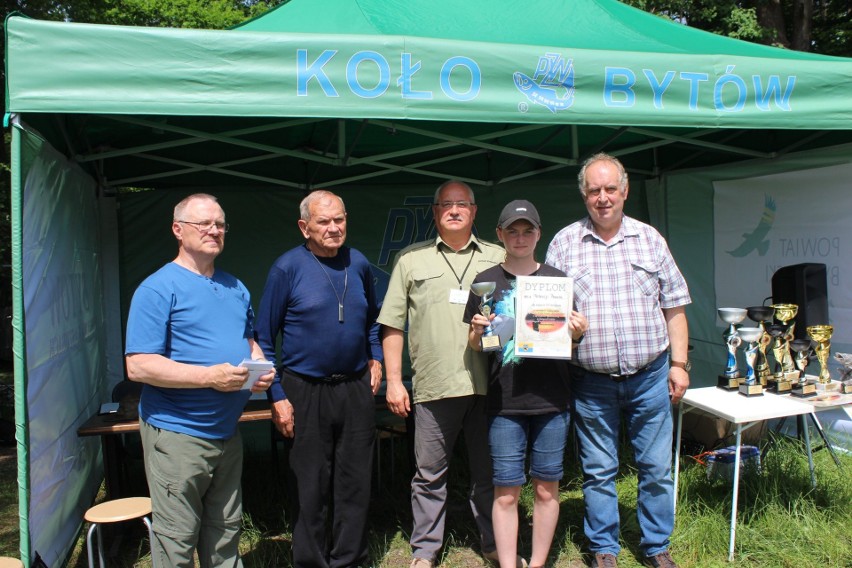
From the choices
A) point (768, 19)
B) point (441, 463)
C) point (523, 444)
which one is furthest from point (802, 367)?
point (768, 19)

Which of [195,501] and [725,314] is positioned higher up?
[725,314]

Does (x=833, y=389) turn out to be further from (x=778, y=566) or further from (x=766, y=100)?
(x=766, y=100)

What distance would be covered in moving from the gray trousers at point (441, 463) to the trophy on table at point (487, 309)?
0.44 meters

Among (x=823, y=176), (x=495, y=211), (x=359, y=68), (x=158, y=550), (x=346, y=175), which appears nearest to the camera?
(x=158, y=550)

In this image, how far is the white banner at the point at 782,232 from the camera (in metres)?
4.25

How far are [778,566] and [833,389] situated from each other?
0.87 meters

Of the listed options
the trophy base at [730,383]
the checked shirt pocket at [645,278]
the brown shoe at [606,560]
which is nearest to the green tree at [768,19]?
the trophy base at [730,383]

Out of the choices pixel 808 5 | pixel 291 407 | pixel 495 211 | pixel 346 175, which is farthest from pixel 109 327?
pixel 808 5

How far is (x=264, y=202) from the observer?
5.36m

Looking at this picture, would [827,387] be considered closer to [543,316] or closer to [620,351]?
[620,351]

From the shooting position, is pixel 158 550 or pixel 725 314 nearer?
pixel 158 550

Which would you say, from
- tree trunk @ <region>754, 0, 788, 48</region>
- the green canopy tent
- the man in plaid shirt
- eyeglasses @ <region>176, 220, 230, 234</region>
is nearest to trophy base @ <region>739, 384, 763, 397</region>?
the man in plaid shirt

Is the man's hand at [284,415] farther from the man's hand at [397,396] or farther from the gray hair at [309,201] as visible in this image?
the gray hair at [309,201]

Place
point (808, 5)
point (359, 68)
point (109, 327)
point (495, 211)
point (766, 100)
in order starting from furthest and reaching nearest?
point (808, 5)
point (495, 211)
point (109, 327)
point (766, 100)
point (359, 68)
